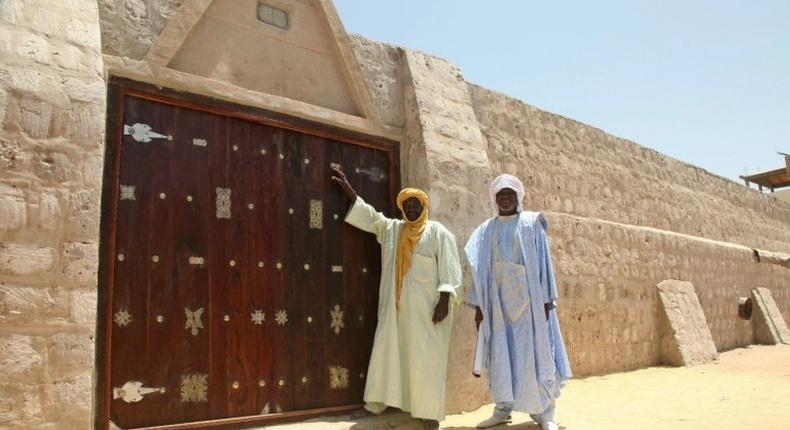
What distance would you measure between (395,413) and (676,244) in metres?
5.71

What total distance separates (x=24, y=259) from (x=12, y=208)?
240 mm

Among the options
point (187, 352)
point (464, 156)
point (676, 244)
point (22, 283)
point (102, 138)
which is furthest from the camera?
point (676, 244)

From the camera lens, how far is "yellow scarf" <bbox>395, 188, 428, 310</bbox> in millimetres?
4152

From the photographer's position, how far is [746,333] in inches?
386

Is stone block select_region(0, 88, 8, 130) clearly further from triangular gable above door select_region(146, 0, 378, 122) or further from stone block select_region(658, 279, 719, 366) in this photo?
stone block select_region(658, 279, 719, 366)

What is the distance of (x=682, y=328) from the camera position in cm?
772

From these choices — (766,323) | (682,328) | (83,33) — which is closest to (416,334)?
(83,33)

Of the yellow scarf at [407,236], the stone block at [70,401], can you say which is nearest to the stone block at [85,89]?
the stone block at [70,401]

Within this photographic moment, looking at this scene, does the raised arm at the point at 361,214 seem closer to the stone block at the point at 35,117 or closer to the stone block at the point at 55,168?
the stone block at the point at 55,168

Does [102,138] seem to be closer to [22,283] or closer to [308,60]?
[22,283]

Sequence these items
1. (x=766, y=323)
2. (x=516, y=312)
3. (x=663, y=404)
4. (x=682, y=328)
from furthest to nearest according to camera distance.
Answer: (x=766, y=323)
(x=682, y=328)
(x=663, y=404)
(x=516, y=312)

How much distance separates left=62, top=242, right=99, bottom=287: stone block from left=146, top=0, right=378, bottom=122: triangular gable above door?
120 centimetres

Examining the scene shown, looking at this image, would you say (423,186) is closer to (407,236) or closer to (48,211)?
(407,236)

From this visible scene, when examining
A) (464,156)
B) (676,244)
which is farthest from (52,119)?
(676,244)
